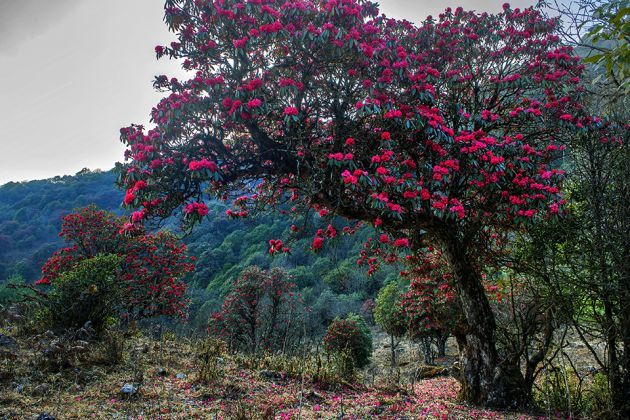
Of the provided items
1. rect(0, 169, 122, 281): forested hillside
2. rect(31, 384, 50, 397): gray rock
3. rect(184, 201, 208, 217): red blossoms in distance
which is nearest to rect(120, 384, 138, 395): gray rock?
rect(31, 384, 50, 397): gray rock

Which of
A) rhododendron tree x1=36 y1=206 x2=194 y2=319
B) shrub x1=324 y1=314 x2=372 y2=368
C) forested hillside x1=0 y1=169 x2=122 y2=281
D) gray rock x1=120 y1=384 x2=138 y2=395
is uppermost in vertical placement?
forested hillside x1=0 y1=169 x2=122 y2=281

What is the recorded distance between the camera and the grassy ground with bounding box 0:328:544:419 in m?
4.03

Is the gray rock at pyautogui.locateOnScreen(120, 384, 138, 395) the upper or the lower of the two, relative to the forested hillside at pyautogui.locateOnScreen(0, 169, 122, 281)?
lower

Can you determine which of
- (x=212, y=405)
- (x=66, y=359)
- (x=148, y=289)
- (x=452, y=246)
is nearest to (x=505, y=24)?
(x=452, y=246)

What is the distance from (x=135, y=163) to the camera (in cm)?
460

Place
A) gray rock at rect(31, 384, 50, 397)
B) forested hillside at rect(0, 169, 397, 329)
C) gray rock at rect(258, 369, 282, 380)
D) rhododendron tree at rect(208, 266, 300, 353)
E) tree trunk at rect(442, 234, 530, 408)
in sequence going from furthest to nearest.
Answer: forested hillside at rect(0, 169, 397, 329) < rhododendron tree at rect(208, 266, 300, 353) < gray rock at rect(258, 369, 282, 380) < tree trunk at rect(442, 234, 530, 408) < gray rock at rect(31, 384, 50, 397)

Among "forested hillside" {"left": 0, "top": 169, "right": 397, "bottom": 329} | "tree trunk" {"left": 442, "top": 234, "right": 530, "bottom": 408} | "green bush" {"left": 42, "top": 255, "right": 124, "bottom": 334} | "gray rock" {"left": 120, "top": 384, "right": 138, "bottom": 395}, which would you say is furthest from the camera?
"forested hillside" {"left": 0, "top": 169, "right": 397, "bottom": 329}

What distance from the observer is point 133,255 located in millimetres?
12383

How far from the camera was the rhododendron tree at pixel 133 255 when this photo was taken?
38.8ft

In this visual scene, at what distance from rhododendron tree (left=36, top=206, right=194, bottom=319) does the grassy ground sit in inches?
218

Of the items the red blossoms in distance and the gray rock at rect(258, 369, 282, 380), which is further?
the gray rock at rect(258, 369, 282, 380)

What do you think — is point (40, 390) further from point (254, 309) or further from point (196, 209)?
point (254, 309)

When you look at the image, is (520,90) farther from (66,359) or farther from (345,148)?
(66,359)

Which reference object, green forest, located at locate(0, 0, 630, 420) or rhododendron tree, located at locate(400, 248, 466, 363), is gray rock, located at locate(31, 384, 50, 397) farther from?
rhododendron tree, located at locate(400, 248, 466, 363)
